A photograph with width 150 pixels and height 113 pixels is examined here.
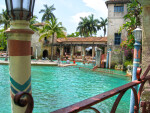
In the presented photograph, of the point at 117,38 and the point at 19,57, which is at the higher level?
the point at 117,38

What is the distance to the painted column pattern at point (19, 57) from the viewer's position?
169cm

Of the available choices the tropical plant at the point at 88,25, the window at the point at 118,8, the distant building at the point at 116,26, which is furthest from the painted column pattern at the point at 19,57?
the tropical plant at the point at 88,25

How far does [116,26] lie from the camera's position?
23609mm

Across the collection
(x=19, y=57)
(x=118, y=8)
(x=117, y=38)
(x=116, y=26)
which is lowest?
(x=19, y=57)

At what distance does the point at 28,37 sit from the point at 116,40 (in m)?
22.9

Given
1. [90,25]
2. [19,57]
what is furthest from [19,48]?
[90,25]

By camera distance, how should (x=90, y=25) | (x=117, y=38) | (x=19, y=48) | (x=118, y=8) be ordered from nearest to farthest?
(x=19, y=48)
(x=118, y=8)
(x=117, y=38)
(x=90, y=25)

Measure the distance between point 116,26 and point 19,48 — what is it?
2320 cm

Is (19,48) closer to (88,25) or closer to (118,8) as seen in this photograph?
(118,8)

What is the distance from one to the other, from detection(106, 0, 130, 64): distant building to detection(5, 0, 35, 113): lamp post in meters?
22.1

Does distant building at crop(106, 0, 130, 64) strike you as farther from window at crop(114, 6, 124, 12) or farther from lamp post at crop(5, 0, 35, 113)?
lamp post at crop(5, 0, 35, 113)

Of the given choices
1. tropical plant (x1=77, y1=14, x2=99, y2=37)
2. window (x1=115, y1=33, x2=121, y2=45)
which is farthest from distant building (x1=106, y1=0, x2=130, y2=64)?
tropical plant (x1=77, y1=14, x2=99, y2=37)

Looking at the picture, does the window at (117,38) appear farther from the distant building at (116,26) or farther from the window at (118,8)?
the window at (118,8)

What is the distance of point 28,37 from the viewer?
178 cm
